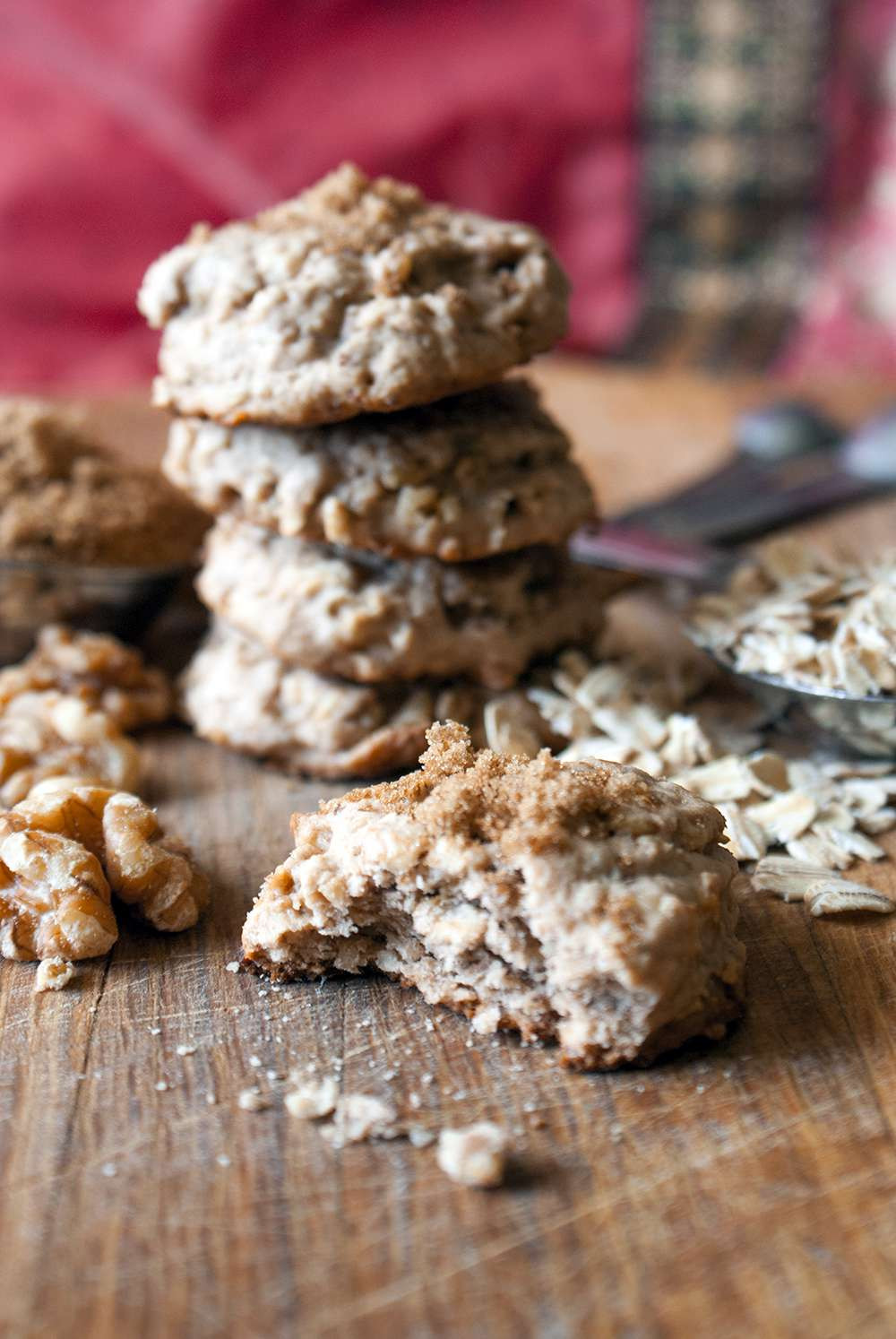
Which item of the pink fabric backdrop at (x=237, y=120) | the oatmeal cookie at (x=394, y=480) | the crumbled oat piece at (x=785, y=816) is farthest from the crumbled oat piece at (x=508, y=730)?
the pink fabric backdrop at (x=237, y=120)

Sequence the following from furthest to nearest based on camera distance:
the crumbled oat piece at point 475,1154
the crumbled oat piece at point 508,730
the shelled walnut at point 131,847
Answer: the crumbled oat piece at point 508,730 < the shelled walnut at point 131,847 < the crumbled oat piece at point 475,1154

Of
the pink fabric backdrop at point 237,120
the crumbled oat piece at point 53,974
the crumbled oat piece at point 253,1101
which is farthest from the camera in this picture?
the pink fabric backdrop at point 237,120

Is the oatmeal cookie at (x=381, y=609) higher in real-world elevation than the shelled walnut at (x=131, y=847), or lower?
higher

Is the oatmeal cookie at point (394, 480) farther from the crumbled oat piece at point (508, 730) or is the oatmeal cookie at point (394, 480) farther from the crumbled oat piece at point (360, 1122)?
the crumbled oat piece at point (360, 1122)

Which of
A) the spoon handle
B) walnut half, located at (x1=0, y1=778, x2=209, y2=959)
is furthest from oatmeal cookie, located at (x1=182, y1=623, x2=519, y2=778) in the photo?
the spoon handle

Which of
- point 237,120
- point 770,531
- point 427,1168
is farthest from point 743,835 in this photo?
point 237,120

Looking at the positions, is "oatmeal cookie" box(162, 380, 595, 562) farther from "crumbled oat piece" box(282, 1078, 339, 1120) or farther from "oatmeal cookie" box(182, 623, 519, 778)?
"crumbled oat piece" box(282, 1078, 339, 1120)

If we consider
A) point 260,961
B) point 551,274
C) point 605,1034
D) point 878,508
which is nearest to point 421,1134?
point 605,1034
